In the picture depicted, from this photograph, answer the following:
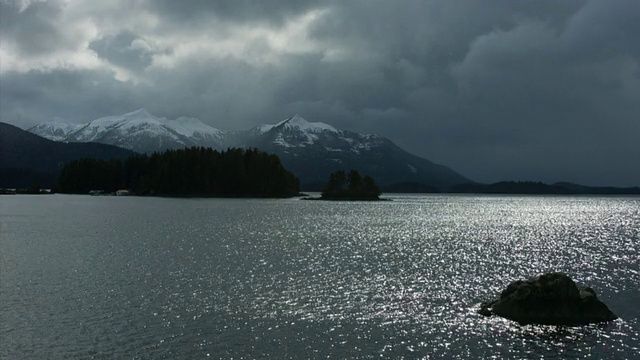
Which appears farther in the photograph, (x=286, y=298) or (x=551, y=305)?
(x=286, y=298)

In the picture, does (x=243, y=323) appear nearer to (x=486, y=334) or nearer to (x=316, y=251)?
(x=486, y=334)

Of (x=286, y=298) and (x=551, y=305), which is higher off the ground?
(x=551, y=305)

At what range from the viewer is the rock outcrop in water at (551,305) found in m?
40.5

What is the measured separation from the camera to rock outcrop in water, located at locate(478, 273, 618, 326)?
40.5m

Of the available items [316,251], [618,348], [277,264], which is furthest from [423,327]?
[316,251]

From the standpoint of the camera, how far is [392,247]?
297ft

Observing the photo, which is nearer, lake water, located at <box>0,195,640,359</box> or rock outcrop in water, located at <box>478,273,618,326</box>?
lake water, located at <box>0,195,640,359</box>

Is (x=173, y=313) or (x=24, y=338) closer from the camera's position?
(x=24, y=338)

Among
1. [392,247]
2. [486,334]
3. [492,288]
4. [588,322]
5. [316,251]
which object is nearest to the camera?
[486,334]

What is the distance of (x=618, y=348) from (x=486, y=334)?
8.26 m

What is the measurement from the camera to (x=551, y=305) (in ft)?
136

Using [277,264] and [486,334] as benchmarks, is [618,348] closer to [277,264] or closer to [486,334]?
[486,334]

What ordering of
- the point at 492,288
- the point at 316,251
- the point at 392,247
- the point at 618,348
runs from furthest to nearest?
the point at 392,247, the point at 316,251, the point at 492,288, the point at 618,348

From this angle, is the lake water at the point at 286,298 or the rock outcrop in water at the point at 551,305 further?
the rock outcrop in water at the point at 551,305
